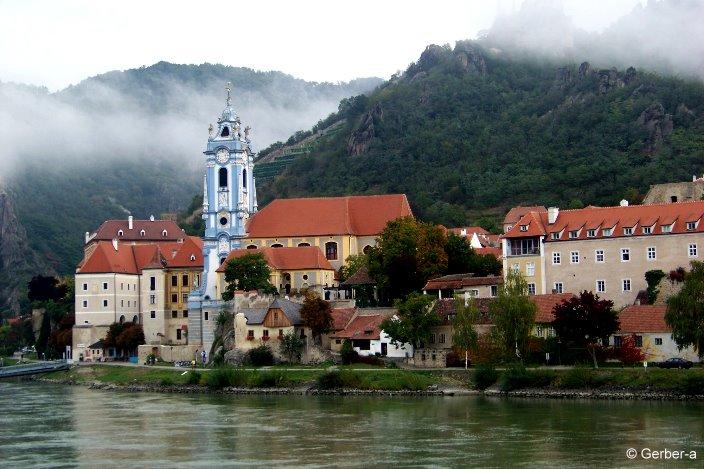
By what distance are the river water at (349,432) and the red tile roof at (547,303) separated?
714 cm

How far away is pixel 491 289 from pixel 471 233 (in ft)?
92.3

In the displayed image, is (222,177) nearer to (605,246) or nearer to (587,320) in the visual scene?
(605,246)

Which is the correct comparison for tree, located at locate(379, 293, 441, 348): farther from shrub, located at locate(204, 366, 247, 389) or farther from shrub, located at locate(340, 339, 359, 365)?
shrub, located at locate(204, 366, 247, 389)

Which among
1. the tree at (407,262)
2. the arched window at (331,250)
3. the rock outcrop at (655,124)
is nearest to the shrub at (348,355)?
the tree at (407,262)

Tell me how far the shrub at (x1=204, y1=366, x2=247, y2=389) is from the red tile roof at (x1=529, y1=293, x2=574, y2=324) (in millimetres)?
17665

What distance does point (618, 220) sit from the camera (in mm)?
70750

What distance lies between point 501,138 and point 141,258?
5665 cm

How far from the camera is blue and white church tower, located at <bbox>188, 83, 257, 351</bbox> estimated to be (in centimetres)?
8825

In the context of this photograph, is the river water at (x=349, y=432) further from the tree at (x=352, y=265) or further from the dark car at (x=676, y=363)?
the tree at (x=352, y=265)

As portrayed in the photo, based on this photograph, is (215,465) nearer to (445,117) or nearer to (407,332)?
(407,332)

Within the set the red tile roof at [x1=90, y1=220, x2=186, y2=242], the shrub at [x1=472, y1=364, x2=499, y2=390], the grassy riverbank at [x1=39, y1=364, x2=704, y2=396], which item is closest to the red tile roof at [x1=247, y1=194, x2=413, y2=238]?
the grassy riverbank at [x1=39, y1=364, x2=704, y2=396]

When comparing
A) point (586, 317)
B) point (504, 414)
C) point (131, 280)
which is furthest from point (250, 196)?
point (504, 414)

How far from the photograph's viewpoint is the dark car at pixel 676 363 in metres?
60.8

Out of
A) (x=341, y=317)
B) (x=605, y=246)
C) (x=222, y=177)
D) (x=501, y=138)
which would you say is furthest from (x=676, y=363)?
(x=501, y=138)
